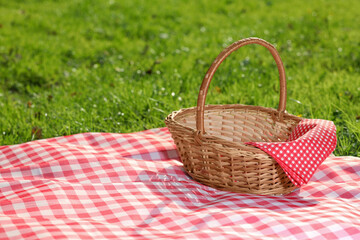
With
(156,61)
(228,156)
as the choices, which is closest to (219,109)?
(228,156)

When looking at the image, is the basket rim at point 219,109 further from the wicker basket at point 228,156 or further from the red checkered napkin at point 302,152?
the red checkered napkin at point 302,152

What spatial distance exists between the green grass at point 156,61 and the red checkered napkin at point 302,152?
702 mm

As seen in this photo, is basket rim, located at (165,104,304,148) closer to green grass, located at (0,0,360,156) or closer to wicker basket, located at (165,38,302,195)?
wicker basket, located at (165,38,302,195)

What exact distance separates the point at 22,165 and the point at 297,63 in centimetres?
310

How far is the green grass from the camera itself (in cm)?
342

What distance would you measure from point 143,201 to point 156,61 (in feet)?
8.96

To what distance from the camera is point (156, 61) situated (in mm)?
4590

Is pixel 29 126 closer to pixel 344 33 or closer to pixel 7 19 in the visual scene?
pixel 7 19

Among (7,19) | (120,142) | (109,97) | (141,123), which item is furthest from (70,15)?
(120,142)

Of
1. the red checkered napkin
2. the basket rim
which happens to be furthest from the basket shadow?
the basket rim

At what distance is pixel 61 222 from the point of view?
1817 mm

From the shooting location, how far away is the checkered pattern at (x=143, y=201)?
177cm

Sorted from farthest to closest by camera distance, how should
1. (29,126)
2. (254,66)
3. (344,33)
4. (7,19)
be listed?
1. (7,19)
2. (344,33)
3. (254,66)
4. (29,126)

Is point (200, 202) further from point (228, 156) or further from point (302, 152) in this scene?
point (302, 152)
